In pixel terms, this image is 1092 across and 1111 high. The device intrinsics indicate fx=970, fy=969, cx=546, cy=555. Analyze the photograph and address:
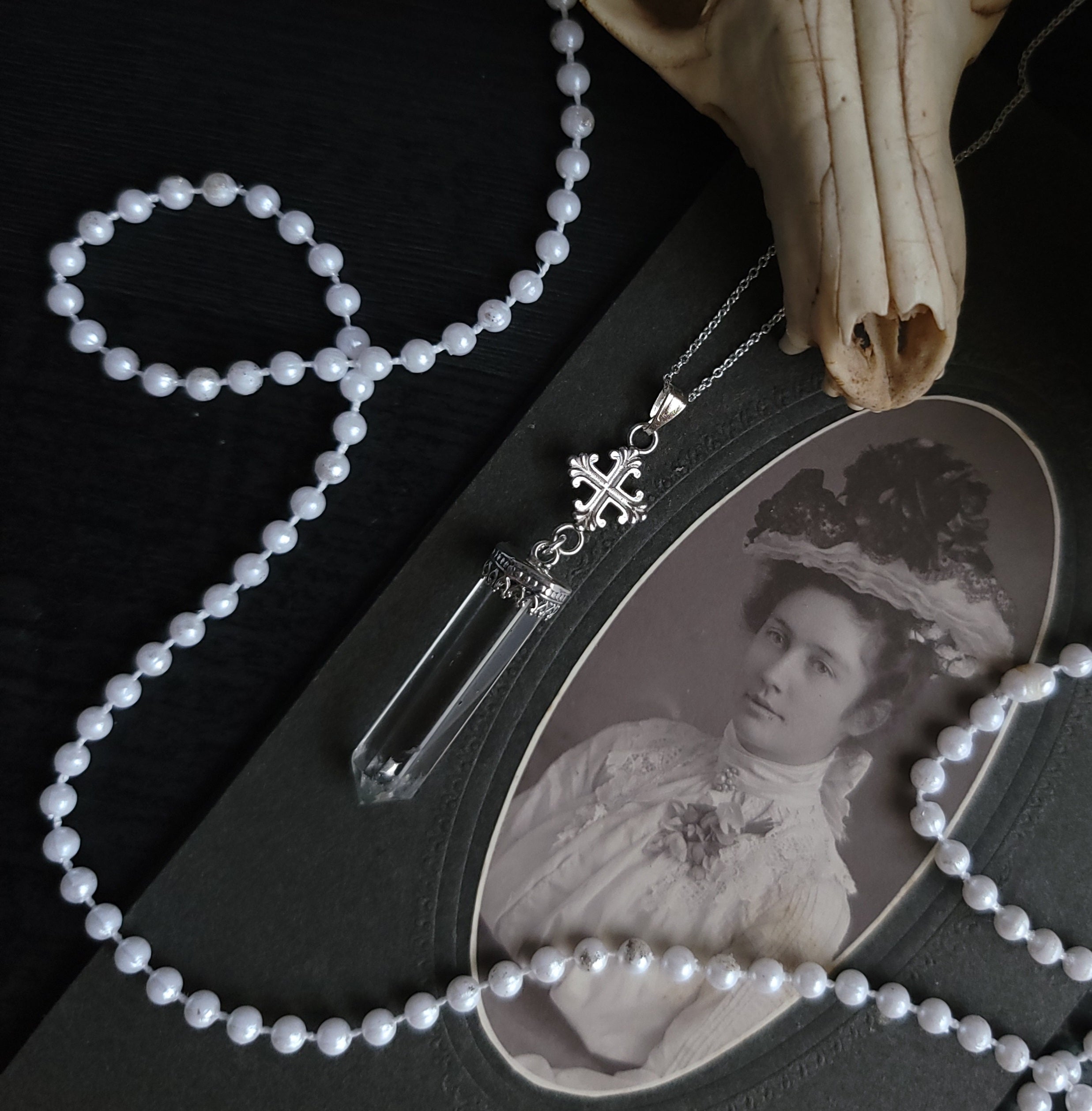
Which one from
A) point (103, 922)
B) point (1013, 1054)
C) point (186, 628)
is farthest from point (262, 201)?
point (1013, 1054)

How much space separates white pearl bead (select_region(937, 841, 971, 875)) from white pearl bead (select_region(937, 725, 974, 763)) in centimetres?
7

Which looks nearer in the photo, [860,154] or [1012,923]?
[860,154]

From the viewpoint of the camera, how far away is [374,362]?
795 mm

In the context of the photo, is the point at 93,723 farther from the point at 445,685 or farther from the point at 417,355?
the point at 417,355

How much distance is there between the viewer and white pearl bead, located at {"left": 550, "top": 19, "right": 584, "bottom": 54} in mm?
830

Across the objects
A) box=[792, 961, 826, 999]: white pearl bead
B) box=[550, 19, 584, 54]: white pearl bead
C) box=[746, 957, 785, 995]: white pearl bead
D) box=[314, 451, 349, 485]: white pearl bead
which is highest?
box=[550, 19, 584, 54]: white pearl bead

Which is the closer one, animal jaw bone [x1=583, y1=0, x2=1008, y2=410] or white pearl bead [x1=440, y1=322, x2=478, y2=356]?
animal jaw bone [x1=583, y1=0, x2=1008, y2=410]

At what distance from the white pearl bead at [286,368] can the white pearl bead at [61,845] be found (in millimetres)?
398

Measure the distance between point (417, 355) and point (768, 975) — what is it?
22.8 inches

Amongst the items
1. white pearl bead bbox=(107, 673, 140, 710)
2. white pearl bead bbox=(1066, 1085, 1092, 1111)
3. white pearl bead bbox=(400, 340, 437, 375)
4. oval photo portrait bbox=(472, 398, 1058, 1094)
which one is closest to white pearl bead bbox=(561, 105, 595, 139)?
white pearl bead bbox=(400, 340, 437, 375)

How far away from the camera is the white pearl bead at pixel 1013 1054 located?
0.79m

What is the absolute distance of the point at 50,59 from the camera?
2.70 feet

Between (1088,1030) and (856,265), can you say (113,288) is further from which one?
(1088,1030)

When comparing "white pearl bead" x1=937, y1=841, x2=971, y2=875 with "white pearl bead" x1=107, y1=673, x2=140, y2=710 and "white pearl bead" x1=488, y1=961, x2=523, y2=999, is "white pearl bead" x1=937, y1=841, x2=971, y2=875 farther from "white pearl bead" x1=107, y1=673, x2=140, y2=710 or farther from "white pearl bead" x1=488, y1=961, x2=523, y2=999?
"white pearl bead" x1=107, y1=673, x2=140, y2=710
